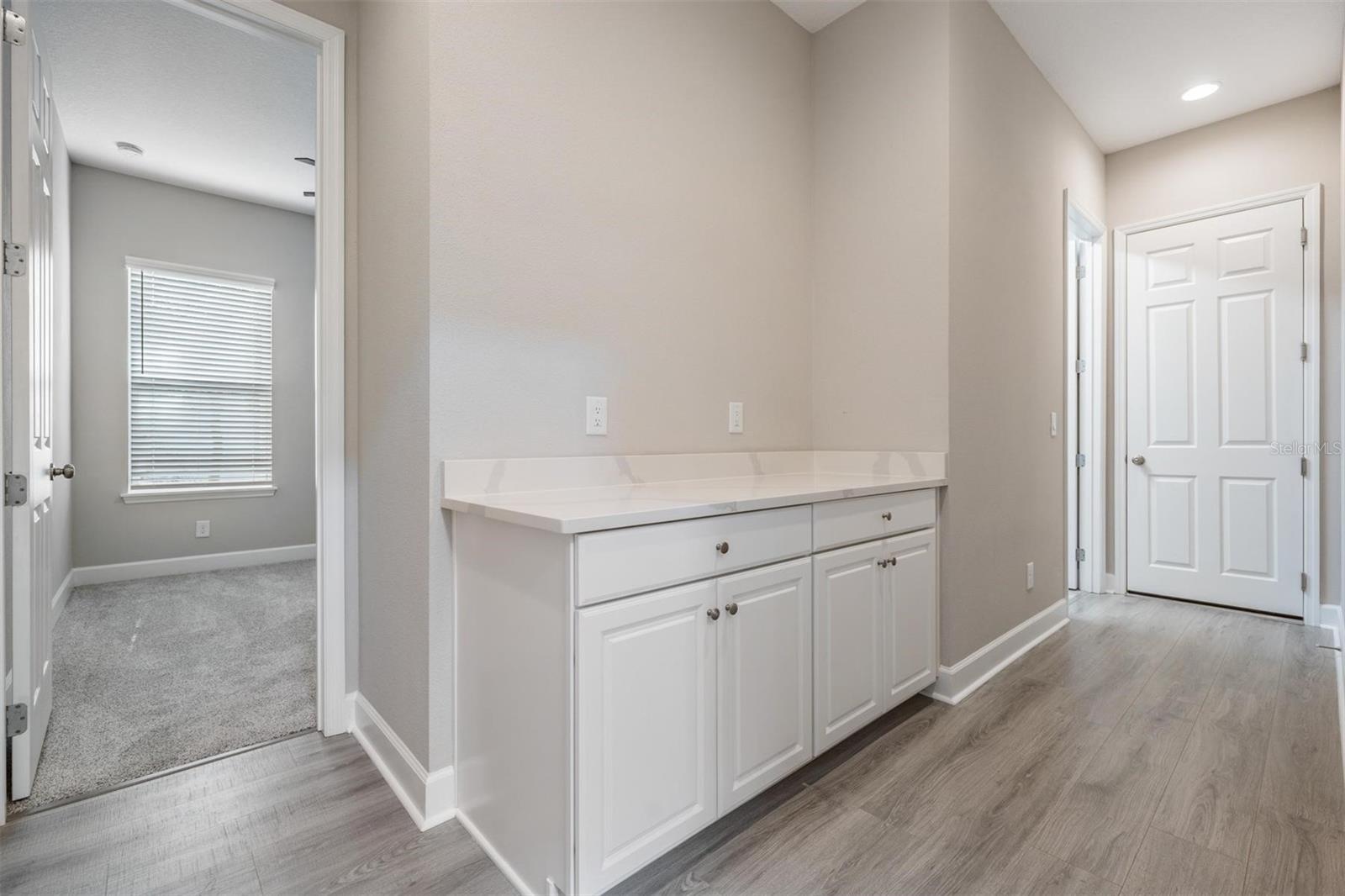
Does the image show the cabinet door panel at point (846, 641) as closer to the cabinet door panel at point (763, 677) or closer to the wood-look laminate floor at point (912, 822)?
the cabinet door panel at point (763, 677)

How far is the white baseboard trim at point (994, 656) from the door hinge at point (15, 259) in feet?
10.2

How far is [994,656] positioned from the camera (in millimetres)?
2623

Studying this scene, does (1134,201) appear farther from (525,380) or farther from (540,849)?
(540,849)

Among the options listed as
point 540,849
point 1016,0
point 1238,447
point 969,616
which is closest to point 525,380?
point 540,849

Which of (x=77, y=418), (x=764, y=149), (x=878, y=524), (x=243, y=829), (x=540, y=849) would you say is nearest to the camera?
(x=540, y=849)

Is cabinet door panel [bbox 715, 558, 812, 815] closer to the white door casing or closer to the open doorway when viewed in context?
the open doorway

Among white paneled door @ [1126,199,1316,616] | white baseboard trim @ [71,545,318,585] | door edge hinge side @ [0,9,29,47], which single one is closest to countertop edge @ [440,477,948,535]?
door edge hinge side @ [0,9,29,47]

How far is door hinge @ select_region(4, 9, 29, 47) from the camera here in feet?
5.26

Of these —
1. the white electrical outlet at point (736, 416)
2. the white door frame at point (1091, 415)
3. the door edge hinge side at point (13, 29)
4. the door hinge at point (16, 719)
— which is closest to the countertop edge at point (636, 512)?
the white electrical outlet at point (736, 416)

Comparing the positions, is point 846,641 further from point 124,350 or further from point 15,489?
point 124,350

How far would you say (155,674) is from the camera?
2604 millimetres

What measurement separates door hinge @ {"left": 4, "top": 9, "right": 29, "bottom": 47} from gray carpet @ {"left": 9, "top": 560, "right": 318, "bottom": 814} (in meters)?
1.97

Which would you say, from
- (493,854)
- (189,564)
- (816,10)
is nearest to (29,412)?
(493,854)

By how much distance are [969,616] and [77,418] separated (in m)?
5.42
